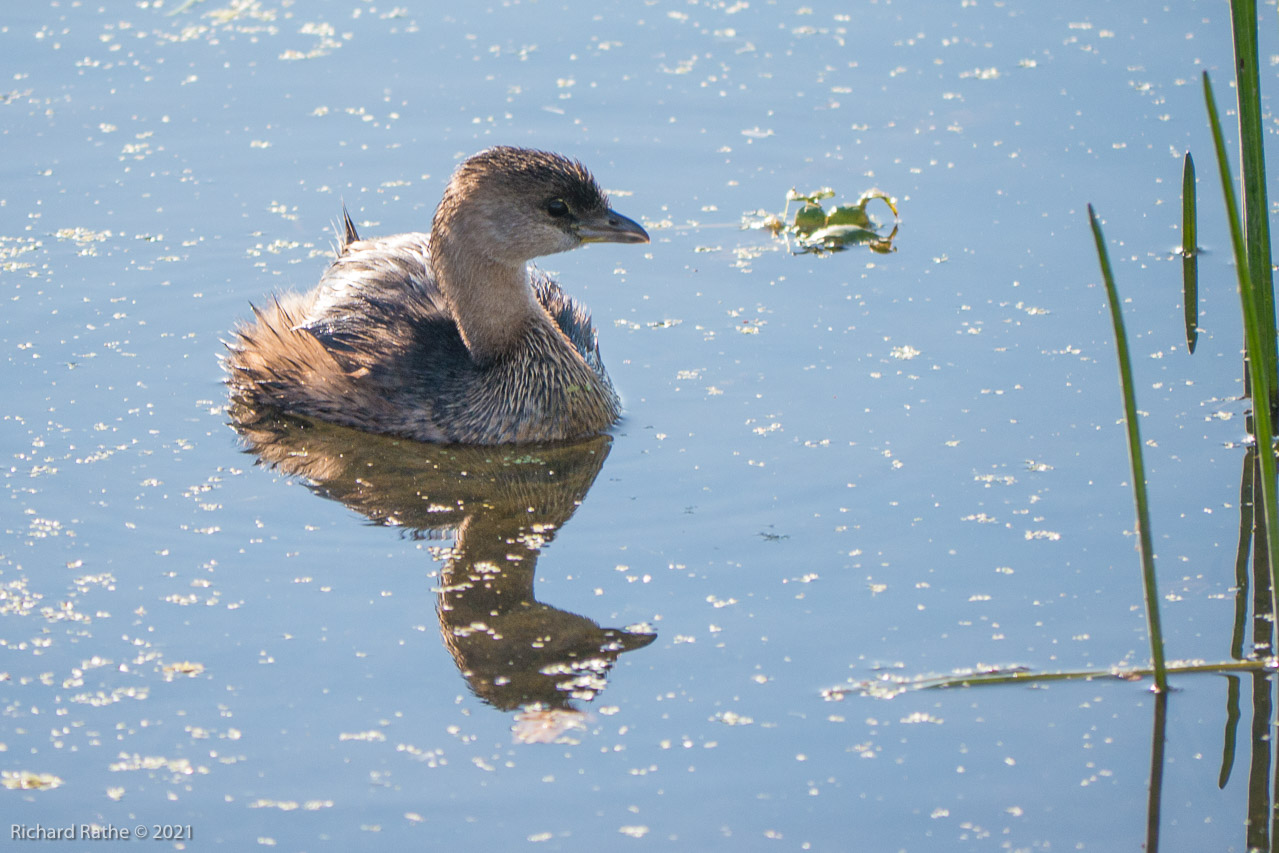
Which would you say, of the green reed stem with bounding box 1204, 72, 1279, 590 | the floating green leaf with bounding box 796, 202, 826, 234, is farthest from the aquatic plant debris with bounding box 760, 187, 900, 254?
the green reed stem with bounding box 1204, 72, 1279, 590

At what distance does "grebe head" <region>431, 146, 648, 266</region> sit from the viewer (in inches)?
251

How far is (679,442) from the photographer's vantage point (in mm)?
6273

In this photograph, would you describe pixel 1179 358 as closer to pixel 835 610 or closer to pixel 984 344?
pixel 984 344

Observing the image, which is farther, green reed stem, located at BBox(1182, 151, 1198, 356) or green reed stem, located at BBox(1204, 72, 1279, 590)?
green reed stem, located at BBox(1182, 151, 1198, 356)

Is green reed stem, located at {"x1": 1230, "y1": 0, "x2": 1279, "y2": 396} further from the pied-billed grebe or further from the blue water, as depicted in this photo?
the pied-billed grebe

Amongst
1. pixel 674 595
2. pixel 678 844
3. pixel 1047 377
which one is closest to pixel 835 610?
pixel 674 595

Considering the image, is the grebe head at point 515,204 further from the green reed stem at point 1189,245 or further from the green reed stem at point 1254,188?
the green reed stem at point 1254,188

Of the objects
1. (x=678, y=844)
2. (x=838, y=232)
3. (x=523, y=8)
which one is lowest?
(x=678, y=844)

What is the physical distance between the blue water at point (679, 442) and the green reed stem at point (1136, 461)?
29 centimetres

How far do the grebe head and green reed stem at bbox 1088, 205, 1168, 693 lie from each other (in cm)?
284

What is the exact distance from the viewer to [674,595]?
16.9 feet

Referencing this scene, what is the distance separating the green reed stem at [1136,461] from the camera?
3695 mm

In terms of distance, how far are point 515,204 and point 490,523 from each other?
141 cm

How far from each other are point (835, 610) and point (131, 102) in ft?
20.9
